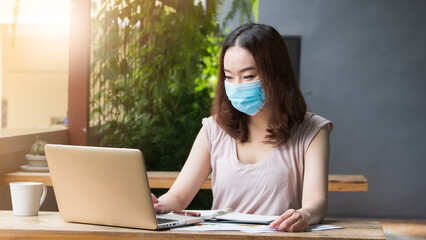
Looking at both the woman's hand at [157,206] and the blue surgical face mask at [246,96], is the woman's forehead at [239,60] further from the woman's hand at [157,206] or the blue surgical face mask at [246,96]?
the woman's hand at [157,206]

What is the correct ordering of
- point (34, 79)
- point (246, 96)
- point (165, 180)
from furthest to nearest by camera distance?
point (34, 79) < point (165, 180) < point (246, 96)

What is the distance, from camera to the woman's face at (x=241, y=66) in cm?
176

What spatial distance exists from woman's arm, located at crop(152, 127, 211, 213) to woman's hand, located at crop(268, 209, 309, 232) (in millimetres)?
449

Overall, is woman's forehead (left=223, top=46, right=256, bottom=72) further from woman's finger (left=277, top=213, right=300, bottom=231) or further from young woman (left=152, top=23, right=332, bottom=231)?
woman's finger (left=277, top=213, right=300, bottom=231)

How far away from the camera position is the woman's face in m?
1.76

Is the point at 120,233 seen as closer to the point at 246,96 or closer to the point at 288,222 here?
the point at 288,222

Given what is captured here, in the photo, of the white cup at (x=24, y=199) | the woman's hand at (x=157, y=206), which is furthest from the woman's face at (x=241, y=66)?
the white cup at (x=24, y=199)

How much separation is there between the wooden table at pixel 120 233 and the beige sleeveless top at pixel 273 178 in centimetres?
27

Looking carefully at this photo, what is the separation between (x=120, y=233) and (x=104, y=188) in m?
0.12

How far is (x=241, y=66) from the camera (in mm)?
1764

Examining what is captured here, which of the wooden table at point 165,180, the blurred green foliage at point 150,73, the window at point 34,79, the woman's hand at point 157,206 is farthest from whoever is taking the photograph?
the window at point 34,79

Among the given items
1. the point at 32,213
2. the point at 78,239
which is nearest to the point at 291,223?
the point at 78,239

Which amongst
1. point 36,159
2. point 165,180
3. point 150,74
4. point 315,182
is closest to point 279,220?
point 315,182

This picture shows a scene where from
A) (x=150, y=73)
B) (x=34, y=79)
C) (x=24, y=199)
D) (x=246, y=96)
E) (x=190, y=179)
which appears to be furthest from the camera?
(x=34, y=79)
